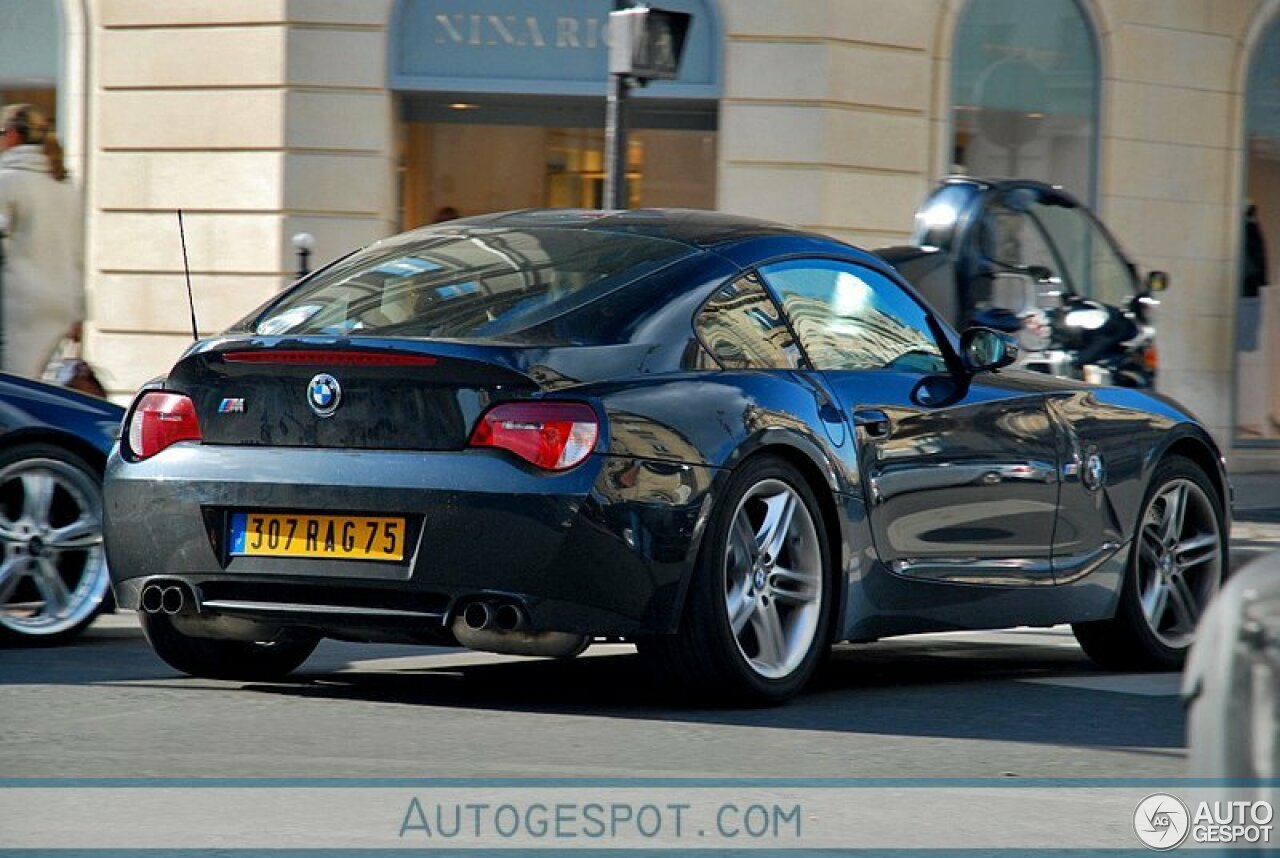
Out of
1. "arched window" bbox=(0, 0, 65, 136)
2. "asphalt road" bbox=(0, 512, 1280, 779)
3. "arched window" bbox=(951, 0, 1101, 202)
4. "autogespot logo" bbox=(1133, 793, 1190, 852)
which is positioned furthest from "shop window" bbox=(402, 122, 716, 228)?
"autogespot logo" bbox=(1133, 793, 1190, 852)

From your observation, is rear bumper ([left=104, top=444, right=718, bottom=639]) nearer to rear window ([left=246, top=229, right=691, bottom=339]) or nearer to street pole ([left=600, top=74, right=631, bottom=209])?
rear window ([left=246, top=229, right=691, bottom=339])

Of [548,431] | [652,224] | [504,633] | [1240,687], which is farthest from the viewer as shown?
[652,224]

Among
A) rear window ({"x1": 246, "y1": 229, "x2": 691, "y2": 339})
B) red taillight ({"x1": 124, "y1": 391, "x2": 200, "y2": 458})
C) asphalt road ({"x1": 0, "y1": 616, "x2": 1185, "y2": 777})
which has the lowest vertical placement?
asphalt road ({"x1": 0, "y1": 616, "x2": 1185, "y2": 777})

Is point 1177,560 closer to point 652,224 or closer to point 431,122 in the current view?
point 652,224

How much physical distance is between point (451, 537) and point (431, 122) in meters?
12.2

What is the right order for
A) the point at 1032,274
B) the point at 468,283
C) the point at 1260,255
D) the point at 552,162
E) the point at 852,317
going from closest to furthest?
the point at 468,283, the point at 852,317, the point at 1032,274, the point at 552,162, the point at 1260,255

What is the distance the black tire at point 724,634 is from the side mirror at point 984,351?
101 centimetres

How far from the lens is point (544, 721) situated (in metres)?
6.07

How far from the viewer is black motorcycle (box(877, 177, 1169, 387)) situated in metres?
13.8

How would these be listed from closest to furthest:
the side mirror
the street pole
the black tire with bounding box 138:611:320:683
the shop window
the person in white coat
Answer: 1. the black tire with bounding box 138:611:320:683
2. the side mirror
3. the person in white coat
4. the street pole
5. the shop window

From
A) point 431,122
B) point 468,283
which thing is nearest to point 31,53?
point 431,122

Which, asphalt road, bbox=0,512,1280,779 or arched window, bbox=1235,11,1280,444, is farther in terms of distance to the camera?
arched window, bbox=1235,11,1280,444

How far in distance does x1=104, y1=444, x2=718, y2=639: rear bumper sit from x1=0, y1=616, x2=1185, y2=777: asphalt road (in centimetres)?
28

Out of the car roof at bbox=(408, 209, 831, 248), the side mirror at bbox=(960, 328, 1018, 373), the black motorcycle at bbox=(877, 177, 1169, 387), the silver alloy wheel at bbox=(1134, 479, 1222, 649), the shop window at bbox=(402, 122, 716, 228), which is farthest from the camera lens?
the shop window at bbox=(402, 122, 716, 228)
